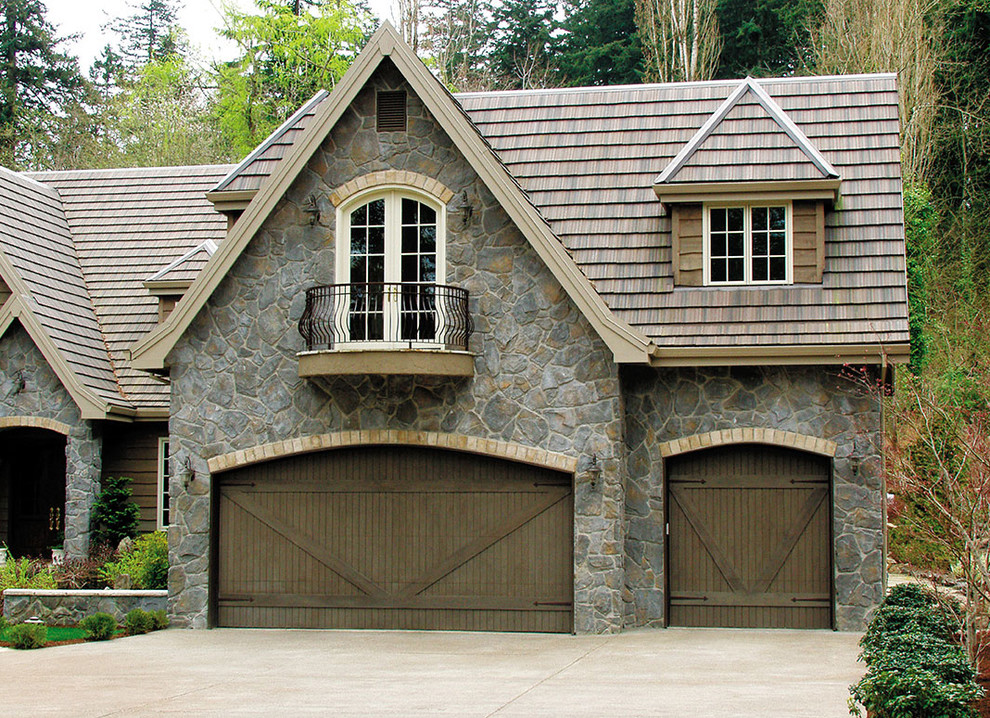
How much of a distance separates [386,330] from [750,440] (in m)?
4.79

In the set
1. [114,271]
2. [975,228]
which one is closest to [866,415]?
[114,271]

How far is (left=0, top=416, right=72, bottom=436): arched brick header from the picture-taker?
18.6 m

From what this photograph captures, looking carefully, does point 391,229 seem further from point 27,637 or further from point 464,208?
point 27,637

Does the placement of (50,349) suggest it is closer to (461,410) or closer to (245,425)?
(245,425)

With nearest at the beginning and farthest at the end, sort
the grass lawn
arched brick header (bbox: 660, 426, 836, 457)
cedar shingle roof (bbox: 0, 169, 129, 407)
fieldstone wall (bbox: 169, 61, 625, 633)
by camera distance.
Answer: the grass lawn
fieldstone wall (bbox: 169, 61, 625, 633)
arched brick header (bbox: 660, 426, 836, 457)
cedar shingle roof (bbox: 0, 169, 129, 407)

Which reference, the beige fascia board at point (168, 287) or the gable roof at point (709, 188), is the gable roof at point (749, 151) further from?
the beige fascia board at point (168, 287)

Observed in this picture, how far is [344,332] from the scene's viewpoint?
15.4 metres

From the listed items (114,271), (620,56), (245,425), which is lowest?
(245,425)

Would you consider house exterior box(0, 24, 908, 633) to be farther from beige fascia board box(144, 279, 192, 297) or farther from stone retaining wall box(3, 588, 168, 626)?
beige fascia board box(144, 279, 192, 297)

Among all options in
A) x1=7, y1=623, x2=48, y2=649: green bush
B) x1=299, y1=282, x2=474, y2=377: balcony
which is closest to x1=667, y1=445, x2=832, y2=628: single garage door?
x1=299, y1=282, x2=474, y2=377: balcony

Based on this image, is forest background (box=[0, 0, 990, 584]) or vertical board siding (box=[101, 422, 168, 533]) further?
forest background (box=[0, 0, 990, 584])

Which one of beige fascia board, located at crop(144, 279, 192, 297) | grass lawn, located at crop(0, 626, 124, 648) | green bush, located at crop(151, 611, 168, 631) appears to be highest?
beige fascia board, located at crop(144, 279, 192, 297)

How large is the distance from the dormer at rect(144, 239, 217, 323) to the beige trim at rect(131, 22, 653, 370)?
3.65 metres

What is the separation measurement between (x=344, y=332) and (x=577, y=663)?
17.0 feet
